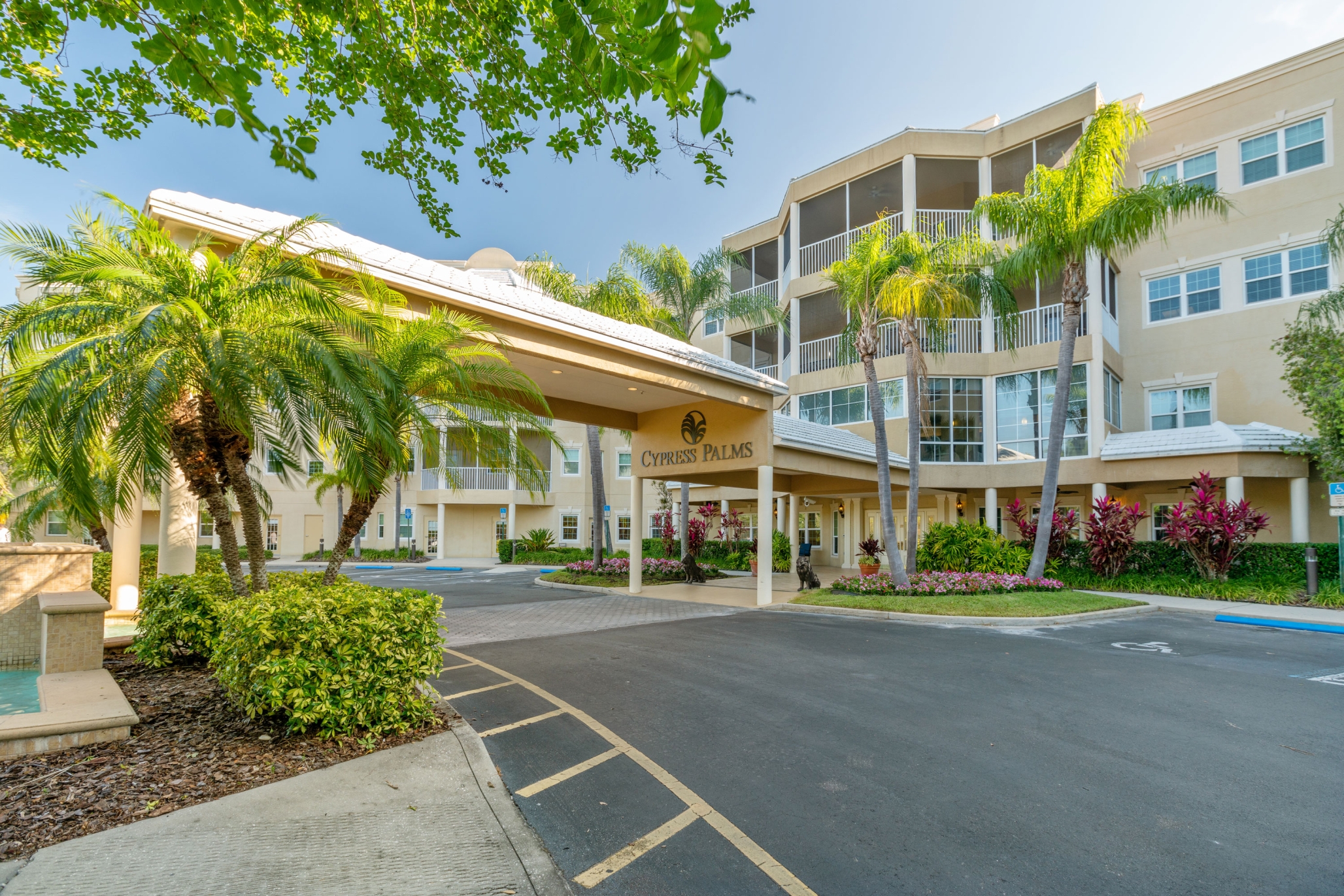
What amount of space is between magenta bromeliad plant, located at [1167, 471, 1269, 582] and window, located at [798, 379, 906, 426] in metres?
8.00

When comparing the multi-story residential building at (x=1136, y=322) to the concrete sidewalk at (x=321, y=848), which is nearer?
the concrete sidewalk at (x=321, y=848)

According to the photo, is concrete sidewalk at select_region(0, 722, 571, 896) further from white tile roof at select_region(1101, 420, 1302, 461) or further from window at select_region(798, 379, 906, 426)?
white tile roof at select_region(1101, 420, 1302, 461)

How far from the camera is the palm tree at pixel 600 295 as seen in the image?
2052 cm

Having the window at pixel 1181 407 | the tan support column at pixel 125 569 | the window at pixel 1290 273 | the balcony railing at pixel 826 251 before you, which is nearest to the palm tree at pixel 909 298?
the balcony railing at pixel 826 251

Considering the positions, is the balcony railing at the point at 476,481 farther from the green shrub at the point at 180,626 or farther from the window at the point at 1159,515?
the green shrub at the point at 180,626

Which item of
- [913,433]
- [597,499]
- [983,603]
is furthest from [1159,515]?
[597,499]

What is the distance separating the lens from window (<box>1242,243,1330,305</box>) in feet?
59.7

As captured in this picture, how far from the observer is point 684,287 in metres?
22.1

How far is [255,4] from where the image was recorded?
4.37m

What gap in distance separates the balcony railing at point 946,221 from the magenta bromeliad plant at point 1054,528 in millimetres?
9886

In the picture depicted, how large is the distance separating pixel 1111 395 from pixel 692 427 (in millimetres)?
14654

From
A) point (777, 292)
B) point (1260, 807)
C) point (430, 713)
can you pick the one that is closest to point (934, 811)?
point (1260, 807)

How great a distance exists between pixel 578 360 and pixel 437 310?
316 centimetres

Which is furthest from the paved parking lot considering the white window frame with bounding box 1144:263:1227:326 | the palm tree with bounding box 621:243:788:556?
the white window frame with bounding box 1144:263:1227:326
